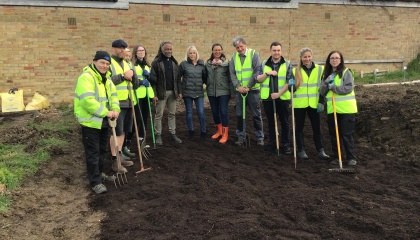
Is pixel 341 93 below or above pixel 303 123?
above

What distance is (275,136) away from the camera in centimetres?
689

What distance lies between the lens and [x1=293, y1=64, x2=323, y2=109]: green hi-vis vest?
20.3 ft

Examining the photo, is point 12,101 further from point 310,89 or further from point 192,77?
point 310,89

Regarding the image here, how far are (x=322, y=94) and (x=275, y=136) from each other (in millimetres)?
1235

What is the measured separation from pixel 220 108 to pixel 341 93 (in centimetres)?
230

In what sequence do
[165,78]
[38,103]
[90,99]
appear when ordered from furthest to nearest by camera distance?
[38,103]
[165,78]
[90,99]

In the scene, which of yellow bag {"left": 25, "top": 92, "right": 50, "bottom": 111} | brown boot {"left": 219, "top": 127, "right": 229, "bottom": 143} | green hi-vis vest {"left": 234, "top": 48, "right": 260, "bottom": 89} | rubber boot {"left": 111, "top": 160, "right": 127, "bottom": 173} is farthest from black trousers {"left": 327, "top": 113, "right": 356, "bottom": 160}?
yellow bag {"left": 25, "top": 92, "right": 50, "bottom": 111}

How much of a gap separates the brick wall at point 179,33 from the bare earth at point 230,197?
12.9 ft

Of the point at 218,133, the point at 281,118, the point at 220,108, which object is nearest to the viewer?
the point at 281,118

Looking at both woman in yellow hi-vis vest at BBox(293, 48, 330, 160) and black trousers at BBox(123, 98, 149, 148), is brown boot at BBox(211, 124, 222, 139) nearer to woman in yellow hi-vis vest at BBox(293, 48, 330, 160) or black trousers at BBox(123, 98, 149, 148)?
black trousers at BBox(123, 98, 149, 148)

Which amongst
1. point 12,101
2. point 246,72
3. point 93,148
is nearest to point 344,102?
point 246,72

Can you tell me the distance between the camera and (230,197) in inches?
191

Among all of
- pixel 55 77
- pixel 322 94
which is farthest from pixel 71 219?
pixel 55 77

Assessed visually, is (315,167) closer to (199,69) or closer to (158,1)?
(199,69)
